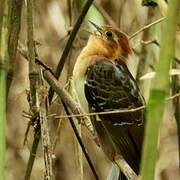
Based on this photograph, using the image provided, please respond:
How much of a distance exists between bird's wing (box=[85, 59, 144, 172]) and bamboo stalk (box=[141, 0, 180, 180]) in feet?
5.17

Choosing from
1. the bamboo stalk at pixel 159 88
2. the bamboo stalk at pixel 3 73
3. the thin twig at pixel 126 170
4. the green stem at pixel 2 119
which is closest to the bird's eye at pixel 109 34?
the thin twig at pixel 126 170

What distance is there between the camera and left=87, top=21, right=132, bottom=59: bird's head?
2.76 m

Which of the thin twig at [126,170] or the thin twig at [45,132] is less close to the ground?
the thin twig at [45,132]

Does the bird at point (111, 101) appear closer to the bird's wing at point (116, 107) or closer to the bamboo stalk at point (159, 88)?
Answer: the bird's wing at point (116, 107)

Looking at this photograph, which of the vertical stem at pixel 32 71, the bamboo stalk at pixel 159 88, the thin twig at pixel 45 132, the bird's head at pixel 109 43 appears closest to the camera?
the bamboo stalk at pixel 159 88

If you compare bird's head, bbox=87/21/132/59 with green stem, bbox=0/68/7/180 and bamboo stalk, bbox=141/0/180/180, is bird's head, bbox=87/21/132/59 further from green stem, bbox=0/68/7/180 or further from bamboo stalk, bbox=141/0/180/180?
bamboo stalk, bbox=141/0/180/180

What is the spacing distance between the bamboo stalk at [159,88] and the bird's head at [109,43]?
2042mm

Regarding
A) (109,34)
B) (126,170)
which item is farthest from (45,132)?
(109,34)

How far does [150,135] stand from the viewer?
27.1 inches

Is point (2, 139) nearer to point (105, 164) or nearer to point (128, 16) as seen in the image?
point (128, 16)

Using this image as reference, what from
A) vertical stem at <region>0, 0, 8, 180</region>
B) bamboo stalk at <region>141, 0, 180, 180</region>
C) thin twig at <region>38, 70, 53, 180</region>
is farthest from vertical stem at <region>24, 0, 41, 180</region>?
bamboo stalk at <region>141, 0, 180, 180</region>

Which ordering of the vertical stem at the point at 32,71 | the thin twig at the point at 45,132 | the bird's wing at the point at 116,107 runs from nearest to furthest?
the thin twig at the point at 45,132, the vertical stem at the point at 32,71, the bird's wing at the point at 116,107

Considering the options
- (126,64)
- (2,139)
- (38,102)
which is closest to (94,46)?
(126,64)

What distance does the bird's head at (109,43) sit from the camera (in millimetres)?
2758
